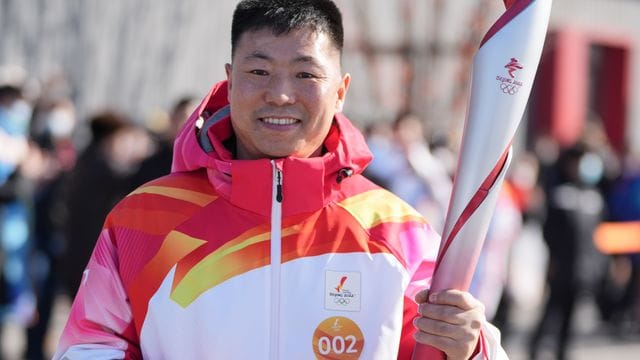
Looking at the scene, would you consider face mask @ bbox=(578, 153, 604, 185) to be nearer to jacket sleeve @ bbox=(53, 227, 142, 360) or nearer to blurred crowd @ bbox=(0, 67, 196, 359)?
blurred crowd @ bbox=(0, 67, 196, 359)

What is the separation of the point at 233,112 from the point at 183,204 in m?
0.21

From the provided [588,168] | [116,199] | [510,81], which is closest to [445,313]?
[510,81]

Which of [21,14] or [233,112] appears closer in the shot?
[233,112]

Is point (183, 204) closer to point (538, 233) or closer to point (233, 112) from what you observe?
point (233, 112)

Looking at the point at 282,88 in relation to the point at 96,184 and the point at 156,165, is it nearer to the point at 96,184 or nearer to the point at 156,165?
the point at 156,165

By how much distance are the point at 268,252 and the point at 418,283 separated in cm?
31

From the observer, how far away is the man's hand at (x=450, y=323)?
2168 mm

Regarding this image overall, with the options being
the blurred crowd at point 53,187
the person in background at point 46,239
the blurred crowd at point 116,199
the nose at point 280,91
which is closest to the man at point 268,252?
the nose at point 280,91

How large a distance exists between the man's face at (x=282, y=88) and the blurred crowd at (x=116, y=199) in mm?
2917

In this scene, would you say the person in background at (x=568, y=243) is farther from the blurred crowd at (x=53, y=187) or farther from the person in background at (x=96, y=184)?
the person in background at (x=96, y=184)

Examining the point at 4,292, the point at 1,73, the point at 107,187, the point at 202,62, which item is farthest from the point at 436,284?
the point at 202,62

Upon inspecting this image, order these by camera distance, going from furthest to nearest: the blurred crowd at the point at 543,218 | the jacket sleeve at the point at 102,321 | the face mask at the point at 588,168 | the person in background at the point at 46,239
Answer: the face mask at the point at 588,168
the person in background at the point at 46,239
the blurred crowd at the point at 543,218
the jacket sleeve at the point at 102,321

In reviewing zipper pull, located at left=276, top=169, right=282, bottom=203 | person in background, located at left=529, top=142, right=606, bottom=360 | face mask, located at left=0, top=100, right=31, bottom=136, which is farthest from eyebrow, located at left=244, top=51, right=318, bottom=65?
person in background, located at left=529, top=142, right=606, bottom=360

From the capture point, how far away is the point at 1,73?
396 inches
